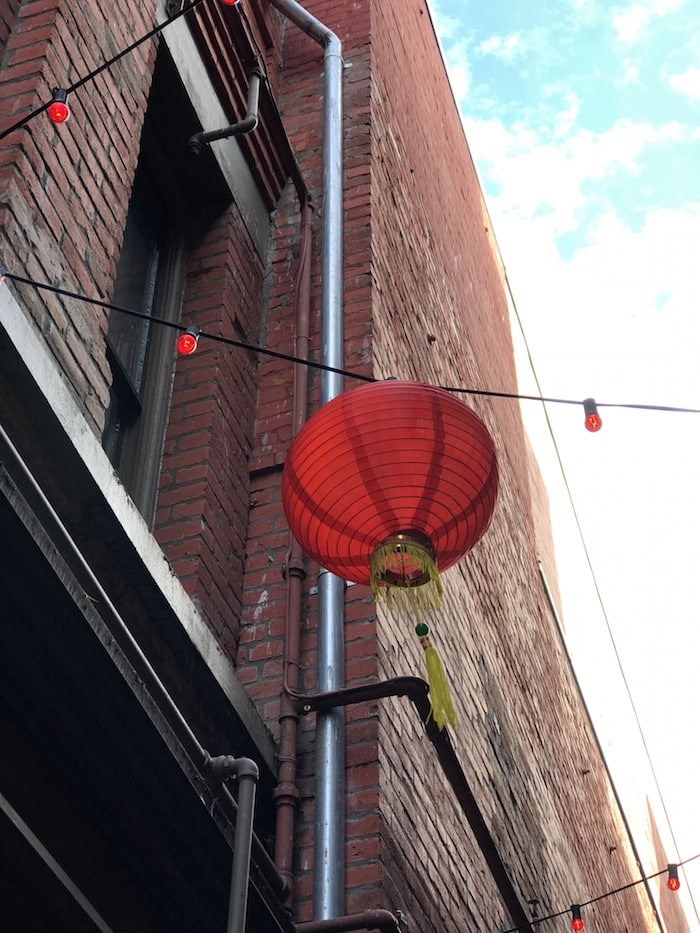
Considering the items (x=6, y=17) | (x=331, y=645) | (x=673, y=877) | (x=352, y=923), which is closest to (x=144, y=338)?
(x=6, y=17)

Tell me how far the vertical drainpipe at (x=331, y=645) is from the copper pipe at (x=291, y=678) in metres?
0.07

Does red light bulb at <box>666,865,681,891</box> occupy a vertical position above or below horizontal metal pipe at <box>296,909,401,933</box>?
above

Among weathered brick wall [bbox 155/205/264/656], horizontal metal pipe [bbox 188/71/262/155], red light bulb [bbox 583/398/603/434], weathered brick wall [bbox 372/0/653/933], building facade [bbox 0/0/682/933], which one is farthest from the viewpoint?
horizontal metal pipe [bbox 188/71/262/155]

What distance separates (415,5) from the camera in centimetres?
945

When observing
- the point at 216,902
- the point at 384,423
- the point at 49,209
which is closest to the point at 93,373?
the point at 49,209

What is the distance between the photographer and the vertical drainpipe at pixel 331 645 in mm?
3375

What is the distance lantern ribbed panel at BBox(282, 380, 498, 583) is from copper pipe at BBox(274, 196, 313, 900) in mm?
589

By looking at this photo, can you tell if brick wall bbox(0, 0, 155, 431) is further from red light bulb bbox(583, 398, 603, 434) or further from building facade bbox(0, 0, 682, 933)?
red light bulb bbox(583, 398, 603, 434)

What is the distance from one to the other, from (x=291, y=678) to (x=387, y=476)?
934 millimetres

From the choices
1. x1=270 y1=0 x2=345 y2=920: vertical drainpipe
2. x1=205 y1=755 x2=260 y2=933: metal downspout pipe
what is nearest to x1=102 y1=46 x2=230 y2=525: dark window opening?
x1=270 y1=0 x2=345 y2=920: vertical drainpipe

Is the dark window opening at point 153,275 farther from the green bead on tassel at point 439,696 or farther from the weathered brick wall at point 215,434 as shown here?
the green bead on tassel at point 439,696

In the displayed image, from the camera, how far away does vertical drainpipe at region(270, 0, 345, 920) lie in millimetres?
3375

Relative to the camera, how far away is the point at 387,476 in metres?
3.23

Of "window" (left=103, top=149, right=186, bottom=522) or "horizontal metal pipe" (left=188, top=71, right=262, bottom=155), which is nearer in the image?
"window" (left=103, top=149, right=186, bottom=522)
